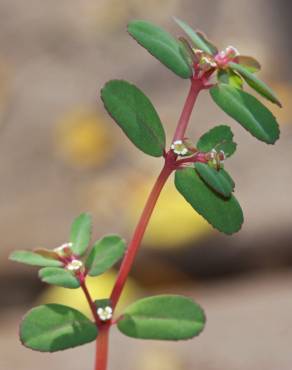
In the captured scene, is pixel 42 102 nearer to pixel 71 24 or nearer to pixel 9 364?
pixel 71 24

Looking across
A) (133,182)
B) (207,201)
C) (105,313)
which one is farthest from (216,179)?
(133,182)

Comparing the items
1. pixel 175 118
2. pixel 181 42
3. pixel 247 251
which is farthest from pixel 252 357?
pixel 181 42

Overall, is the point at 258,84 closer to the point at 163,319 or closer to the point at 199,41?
the point at 199,41

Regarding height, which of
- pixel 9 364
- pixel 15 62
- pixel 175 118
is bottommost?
pixel 9 364

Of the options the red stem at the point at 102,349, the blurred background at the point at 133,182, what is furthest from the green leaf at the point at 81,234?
the blurred background at the point at 133,182

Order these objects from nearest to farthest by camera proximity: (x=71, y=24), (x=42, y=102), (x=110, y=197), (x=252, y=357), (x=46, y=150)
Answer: (x=252, y=357) < (x=110, y=197) < (x=46, y=150) < (x=42, y=102) < (x=71, y=24)

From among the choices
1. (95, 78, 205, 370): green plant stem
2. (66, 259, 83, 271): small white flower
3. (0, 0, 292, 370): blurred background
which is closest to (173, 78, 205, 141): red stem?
(95, 78, 205, 370): green plant stem
